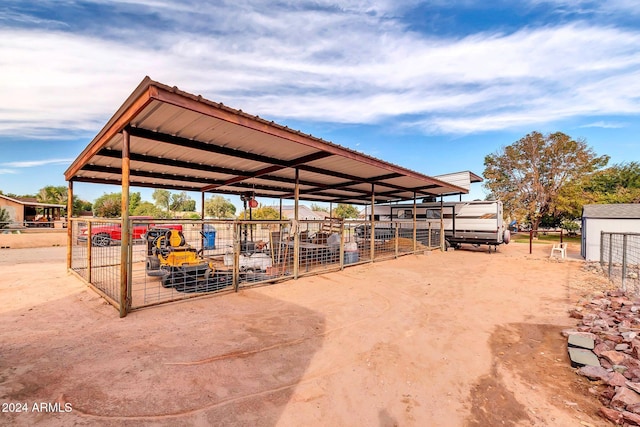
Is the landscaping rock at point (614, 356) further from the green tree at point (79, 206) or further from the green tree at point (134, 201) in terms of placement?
the green tree at point (134, 201)

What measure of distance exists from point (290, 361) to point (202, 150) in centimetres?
426

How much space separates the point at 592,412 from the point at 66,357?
502 centimetres

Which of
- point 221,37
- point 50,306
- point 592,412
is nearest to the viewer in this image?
point 592,412

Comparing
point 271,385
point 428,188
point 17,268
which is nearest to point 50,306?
point 271,385

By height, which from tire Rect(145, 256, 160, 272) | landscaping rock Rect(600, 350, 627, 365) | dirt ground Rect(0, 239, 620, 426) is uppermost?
tire Rect(145, 256, 160, 272)

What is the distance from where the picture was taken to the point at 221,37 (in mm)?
8656

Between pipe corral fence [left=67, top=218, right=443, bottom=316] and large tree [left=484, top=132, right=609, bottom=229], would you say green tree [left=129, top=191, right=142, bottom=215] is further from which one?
large tree [left=484, top=132, right=609, bottom=229]

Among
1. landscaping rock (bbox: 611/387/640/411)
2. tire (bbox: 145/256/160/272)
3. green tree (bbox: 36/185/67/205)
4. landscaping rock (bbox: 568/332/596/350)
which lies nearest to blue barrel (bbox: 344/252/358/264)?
tire (bbox: 145/256/160/272)

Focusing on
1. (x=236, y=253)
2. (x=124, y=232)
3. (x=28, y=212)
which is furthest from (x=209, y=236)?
(x=28, y=212)

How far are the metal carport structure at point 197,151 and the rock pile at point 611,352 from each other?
15.9 feet

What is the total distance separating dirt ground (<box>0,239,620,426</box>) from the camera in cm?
220

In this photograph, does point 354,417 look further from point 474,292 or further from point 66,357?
point 474,292

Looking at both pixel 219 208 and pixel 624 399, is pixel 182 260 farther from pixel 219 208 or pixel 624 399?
pixel 219 208

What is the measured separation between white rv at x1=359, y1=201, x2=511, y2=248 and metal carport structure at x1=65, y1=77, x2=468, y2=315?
452 cm
